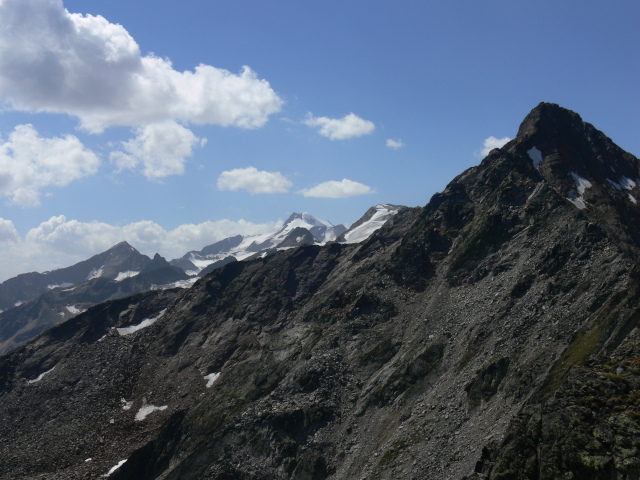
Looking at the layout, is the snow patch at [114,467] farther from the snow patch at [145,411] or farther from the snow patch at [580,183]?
the snow patch at [580,183]

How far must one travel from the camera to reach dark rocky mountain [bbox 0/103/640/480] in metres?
35.9

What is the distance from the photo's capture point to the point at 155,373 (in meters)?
92.6

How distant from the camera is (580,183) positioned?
256 ft

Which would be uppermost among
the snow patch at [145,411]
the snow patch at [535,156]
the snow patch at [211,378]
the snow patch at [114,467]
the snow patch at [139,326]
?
the snow patch at [535,156]

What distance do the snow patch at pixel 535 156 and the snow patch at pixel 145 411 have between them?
81307mm

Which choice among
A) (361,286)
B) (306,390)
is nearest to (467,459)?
(306,390)

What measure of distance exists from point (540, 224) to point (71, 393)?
9026cm

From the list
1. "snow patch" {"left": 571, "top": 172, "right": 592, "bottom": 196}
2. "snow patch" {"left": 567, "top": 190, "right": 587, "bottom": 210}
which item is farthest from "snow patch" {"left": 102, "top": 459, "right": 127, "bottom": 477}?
"snow patch" {"left": 571, "top": 172, "right": 592, "bottom": 196}

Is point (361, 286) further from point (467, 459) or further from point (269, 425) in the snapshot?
point (467, 459)

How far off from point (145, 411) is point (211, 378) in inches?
491

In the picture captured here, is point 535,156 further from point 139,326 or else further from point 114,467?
point 139,326

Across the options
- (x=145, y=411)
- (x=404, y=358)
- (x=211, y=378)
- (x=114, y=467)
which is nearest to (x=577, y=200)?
(x=404, y=358)

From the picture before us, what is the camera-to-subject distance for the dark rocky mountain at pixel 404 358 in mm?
35875

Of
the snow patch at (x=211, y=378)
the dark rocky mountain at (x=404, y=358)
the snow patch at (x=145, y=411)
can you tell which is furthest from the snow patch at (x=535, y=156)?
the snow patch at (x=145, y=411)
